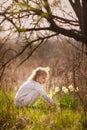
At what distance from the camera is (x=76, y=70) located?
6348 millimetres

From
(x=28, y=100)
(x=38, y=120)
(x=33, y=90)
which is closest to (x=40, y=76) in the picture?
(x=33, y=90)

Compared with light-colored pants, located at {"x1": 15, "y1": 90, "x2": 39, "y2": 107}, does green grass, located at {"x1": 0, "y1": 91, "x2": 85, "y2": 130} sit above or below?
above

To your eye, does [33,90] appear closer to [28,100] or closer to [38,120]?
[28,100]

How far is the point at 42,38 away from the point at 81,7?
96cm

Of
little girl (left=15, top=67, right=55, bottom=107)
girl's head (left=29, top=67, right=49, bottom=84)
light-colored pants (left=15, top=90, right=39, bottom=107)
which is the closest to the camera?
light-colored pants (left=15, top=90, right=39, bottom=107)

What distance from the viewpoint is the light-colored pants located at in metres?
7.80

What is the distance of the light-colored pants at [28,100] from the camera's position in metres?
7.80

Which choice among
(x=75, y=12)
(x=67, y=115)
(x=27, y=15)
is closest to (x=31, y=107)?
(x=67, y=115)

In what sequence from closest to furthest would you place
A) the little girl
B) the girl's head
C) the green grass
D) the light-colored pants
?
the green grass → the light-colored pants → the little girl → the girl's head

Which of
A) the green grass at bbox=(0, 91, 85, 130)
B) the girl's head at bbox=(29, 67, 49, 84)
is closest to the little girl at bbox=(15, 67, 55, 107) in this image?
the girl's head at bbox=(29, 67, 49, 84)

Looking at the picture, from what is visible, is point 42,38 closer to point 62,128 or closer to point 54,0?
point 54,0

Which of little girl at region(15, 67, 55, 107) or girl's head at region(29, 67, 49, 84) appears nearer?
little girl at region(15, 67, 55, 107)

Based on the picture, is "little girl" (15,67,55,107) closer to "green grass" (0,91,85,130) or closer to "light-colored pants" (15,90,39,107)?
"light-colored pants" (15,90,39,107)

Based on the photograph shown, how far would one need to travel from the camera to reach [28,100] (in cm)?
806
